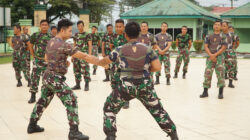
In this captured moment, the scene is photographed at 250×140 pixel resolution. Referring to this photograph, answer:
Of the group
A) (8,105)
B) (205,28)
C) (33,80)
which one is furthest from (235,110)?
(205,28)

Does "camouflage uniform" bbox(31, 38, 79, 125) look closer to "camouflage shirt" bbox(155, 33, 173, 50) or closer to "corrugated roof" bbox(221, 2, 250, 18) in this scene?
"camouflage shirt" bbox(155, 33, 173, 50)

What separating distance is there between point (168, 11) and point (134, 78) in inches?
1095

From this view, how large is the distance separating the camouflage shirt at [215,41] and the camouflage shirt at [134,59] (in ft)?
14.2

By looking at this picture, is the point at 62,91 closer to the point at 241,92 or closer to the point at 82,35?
the point at 82,35

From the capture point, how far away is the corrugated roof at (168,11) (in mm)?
30209

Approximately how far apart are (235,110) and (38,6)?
21.3 m

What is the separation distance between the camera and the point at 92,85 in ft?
35.7

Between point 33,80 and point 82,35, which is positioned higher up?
point 82,35

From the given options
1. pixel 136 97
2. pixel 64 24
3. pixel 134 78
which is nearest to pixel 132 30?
pixel 134 78

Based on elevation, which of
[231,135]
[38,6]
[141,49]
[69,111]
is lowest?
[231,135]

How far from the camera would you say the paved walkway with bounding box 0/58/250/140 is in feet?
17.7

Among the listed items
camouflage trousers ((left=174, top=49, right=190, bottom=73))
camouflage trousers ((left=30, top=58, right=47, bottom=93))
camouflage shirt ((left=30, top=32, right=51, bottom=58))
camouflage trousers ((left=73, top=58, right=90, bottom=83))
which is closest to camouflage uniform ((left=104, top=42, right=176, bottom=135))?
camouflage trousers ((left=30, top=58, right=47, bottom=93))

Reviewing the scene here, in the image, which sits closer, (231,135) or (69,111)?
(69,111)

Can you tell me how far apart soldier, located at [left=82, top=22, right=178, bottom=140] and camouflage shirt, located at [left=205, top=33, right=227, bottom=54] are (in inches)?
168
